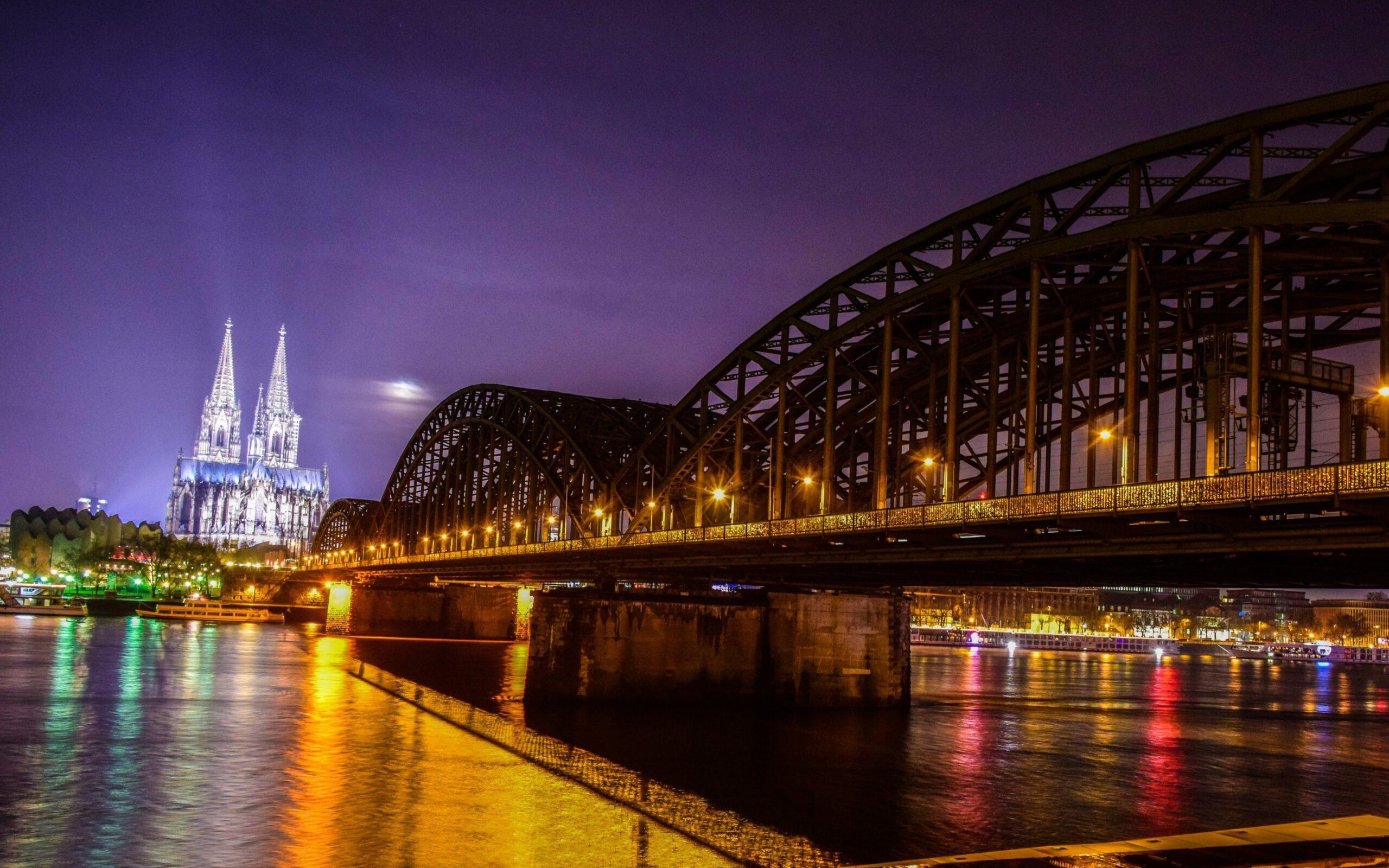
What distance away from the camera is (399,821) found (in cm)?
2839

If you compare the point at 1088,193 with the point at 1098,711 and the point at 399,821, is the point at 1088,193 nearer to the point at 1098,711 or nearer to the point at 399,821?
the point at 399,821

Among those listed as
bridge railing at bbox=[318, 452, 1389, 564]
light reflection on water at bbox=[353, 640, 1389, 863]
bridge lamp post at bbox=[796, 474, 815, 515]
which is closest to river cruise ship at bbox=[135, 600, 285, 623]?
light reflection on water at bbox=[353, 640, 1389, 863]

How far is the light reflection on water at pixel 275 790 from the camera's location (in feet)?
83.3

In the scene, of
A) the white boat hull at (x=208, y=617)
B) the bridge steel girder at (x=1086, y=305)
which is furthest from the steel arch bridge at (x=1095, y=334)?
the white boat hull at (x=208, y=617)

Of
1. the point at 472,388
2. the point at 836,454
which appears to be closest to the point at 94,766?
the point at 836,454

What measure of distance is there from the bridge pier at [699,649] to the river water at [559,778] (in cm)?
183

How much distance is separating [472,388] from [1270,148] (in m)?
97.2

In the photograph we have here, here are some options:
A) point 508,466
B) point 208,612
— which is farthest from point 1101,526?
point 208,612

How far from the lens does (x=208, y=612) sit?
167m

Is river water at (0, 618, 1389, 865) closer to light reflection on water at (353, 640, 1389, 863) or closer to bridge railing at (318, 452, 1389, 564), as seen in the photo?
light reflection on water at (353, 640, 1389, 863)

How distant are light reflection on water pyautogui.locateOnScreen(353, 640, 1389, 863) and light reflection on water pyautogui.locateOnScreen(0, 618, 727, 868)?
5112mm

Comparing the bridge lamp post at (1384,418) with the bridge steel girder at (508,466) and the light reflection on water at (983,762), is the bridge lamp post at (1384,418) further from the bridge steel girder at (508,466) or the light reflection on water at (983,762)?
the bridge steel girder at (508,466)

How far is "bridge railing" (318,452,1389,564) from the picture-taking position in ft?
93.7

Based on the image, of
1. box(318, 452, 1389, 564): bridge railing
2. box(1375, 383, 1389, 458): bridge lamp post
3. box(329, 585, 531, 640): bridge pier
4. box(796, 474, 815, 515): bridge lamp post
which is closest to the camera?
box(318, 452, 1389, 564): bridge railing
